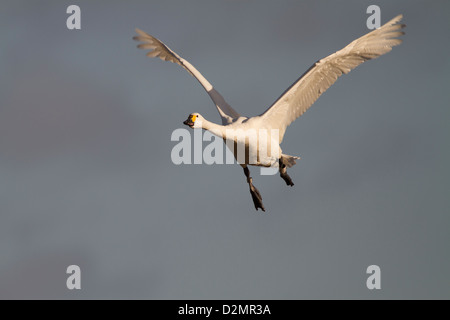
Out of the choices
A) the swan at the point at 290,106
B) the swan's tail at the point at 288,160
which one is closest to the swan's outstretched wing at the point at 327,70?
the swan at the point at 290,106

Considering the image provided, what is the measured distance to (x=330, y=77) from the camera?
33.4 metres

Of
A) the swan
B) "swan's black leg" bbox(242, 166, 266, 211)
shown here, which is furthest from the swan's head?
"swan's black leg" bbox(242, 166, 266, 211)

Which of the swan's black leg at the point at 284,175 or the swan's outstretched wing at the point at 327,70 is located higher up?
the swan's outstretched wing at the point at 327,70

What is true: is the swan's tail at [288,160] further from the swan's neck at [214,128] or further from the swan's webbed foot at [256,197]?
the swan's neck at [214,128]

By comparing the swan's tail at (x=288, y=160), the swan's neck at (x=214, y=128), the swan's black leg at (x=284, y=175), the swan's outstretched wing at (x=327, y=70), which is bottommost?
the swan's black leg at (x=284, y=175)

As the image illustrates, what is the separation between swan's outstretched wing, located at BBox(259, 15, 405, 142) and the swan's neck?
180 cm

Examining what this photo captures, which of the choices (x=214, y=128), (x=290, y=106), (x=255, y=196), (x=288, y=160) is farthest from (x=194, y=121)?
(x=255, y=196)

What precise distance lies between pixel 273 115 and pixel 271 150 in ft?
4.26

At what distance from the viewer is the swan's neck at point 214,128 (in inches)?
1257

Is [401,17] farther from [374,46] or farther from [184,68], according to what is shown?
[184,68]

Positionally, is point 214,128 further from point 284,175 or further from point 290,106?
point 284,175

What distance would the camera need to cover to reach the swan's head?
31.6 meters

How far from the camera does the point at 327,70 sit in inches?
1299

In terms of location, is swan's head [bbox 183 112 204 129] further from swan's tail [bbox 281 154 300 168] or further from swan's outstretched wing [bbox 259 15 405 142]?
swan's tail [bbox 281 154 300 168]
